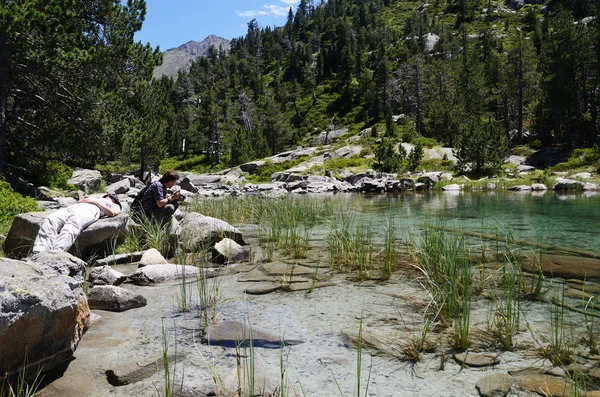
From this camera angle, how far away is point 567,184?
27516mm

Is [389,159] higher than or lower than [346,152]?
lower

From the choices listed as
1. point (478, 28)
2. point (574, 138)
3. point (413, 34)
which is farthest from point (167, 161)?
point (478, 28)

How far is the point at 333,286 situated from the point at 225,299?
163cm

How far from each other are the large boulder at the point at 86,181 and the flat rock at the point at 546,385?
22.1 meters

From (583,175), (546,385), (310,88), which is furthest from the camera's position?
(310,88)

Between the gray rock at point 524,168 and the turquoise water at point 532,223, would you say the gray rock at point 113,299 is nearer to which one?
the turquoise water at point 532,223

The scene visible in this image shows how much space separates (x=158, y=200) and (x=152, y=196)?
1.32 feet

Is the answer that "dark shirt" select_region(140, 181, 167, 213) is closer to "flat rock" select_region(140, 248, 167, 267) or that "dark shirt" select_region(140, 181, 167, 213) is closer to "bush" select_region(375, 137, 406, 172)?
"flat rock" select_region(140, 248, 167, 267)

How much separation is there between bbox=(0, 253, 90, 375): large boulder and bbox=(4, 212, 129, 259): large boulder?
304 cm

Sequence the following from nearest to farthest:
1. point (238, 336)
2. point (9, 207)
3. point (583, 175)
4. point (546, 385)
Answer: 1. point (546, 385)
2. point (238, 336)
3. point (9, 207)
4. point (583, 175)

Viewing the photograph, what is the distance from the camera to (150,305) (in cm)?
500

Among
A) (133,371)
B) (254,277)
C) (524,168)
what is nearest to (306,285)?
(254,277)

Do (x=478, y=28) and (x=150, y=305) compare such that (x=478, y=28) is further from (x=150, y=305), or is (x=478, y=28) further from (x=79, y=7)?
(x=150, y=305)

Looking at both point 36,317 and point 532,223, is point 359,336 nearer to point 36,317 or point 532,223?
point 36,317
